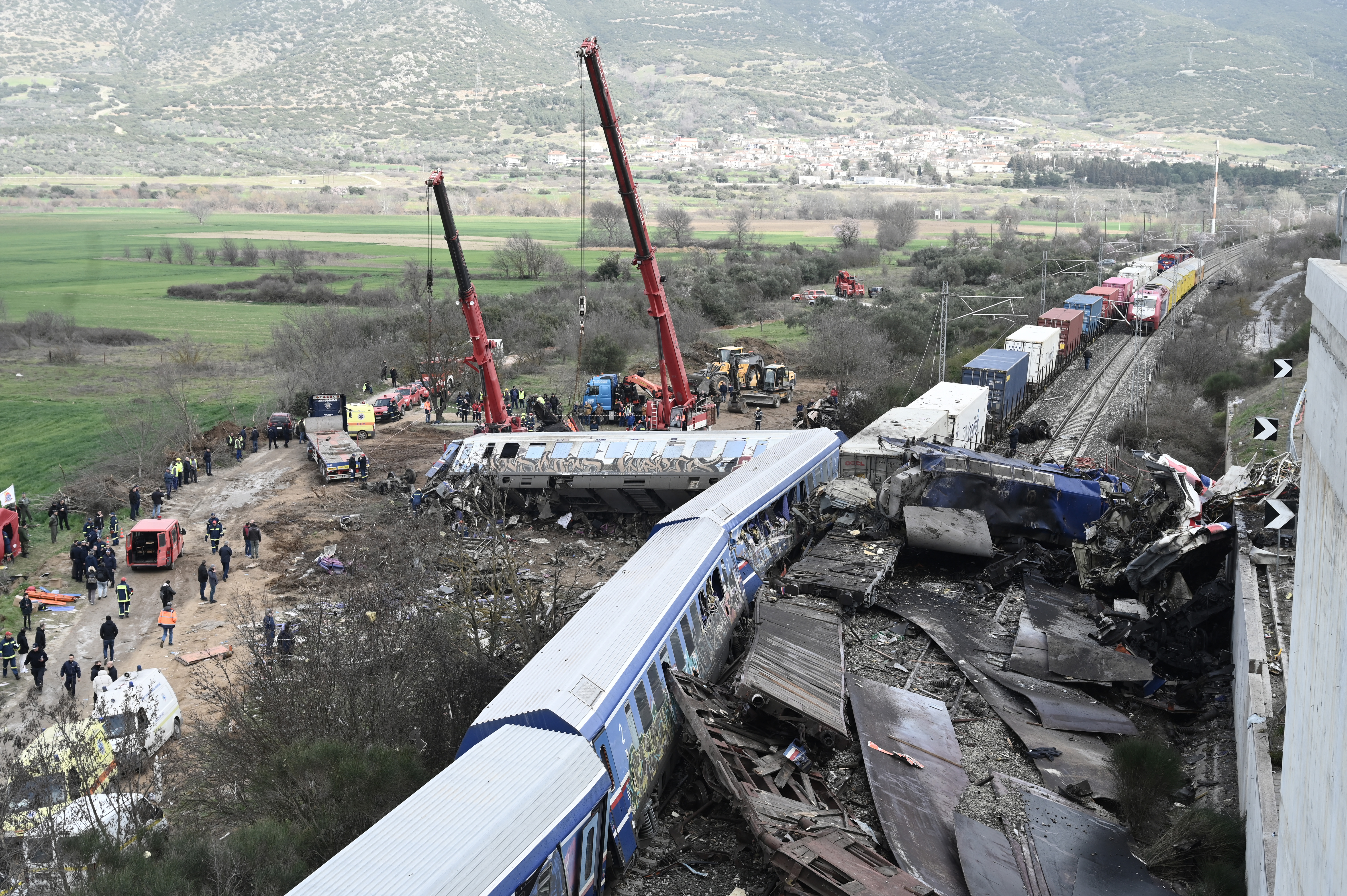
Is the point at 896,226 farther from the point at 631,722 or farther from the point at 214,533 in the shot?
the point at 631,722

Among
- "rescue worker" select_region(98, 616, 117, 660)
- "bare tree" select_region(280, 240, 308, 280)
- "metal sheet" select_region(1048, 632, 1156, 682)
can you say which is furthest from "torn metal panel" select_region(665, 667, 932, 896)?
"bare tree" select_region(280, 240, 308, 280)

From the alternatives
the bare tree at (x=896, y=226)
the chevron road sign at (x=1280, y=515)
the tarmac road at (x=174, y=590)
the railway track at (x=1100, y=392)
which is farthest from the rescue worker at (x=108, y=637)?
the bare tree at (x=896, y=226)

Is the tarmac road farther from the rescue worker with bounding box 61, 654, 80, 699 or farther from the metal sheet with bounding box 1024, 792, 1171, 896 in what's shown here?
the metal sheet with bounding box 1024, 792, 1171, 896

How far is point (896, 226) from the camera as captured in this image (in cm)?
12669

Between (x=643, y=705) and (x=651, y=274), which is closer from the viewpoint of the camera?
(x=643, y=705)

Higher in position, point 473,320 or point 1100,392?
point 473,320

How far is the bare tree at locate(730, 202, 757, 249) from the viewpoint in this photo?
12112 cm

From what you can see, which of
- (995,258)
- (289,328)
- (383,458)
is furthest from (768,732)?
(995,258)

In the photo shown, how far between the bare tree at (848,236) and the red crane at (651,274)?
80991mm

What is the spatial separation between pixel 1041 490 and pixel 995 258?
76.8 meters

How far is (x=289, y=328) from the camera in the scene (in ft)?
196

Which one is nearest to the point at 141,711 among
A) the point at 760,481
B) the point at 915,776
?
the point at 915,776

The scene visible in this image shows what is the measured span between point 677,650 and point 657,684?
1.35 meters

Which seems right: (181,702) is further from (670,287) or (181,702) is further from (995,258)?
(995,258)
